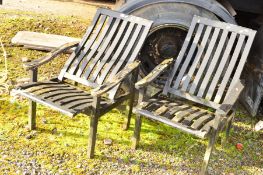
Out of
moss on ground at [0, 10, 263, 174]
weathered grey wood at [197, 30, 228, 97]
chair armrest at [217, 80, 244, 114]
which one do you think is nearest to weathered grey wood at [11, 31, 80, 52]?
moss on ground at [0, 10, 263, 174]

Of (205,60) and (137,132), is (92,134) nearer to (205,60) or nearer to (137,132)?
(137,132)

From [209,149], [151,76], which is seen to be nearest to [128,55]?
[151,76]

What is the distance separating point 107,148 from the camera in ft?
13.7

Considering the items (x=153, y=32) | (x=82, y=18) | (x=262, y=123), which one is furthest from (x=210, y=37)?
(x=82, y=18)

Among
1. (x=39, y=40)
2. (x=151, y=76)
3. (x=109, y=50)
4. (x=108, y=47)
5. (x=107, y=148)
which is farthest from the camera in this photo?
(x=39, y=40)

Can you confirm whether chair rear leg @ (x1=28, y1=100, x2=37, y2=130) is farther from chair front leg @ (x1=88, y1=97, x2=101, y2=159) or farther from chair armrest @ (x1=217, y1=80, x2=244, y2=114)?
chair armrest @ (x1=217, y1=80, x2=244, y2=114)

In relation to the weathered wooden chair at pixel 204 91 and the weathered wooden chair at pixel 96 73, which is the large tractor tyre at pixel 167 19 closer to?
the weathered wooden chair at pixel 204 91

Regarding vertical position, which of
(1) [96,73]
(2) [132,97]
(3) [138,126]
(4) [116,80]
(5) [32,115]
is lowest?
(5) [32,115]

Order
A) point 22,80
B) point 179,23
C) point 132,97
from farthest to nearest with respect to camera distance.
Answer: point 22,80
point 179,23
point 132,97

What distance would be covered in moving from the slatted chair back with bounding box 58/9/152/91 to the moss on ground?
0.63m

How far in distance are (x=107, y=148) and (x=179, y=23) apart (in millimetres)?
2158

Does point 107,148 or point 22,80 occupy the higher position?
point 22,80

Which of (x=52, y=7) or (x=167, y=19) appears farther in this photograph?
(x=52, y=7)

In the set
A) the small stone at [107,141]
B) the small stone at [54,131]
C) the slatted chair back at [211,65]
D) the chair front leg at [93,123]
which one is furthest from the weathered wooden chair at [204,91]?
the small stone at [54,131]
